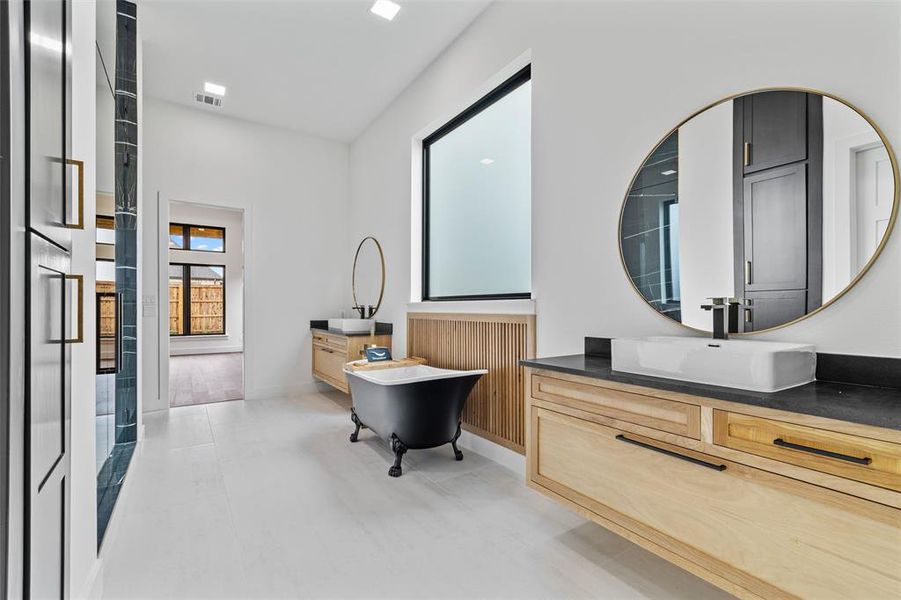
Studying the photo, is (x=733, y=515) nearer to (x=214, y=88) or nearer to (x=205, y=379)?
(x=214, y=88)

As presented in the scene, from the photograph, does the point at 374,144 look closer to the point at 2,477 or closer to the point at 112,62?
the point at 112,62

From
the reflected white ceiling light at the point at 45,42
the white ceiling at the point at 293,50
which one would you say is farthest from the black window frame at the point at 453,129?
the reflected white ceiling light at the point at 45,42

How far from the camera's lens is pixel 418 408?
2.71 m

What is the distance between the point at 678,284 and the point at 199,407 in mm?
4620

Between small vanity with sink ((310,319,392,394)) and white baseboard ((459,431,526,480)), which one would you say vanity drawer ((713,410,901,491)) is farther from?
small vanity with sink ((310,319,392,394))

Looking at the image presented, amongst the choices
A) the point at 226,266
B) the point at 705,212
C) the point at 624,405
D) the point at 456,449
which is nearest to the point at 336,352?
the point at 456,449

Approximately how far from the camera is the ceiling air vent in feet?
14.0

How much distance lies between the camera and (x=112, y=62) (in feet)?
9.24

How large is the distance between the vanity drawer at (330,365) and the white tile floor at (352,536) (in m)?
1.35

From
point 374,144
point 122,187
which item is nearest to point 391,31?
point 374,144

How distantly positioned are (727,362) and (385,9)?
3.10m

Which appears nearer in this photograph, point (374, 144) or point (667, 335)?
point (667, 335)

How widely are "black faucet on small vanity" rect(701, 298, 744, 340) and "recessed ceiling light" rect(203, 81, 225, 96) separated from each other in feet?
14.7

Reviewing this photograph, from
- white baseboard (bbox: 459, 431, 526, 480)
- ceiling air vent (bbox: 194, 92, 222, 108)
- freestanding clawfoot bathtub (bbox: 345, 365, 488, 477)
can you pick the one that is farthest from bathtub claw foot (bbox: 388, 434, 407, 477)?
ceiling air vent (bbox: 194, 92, 222, 108)
